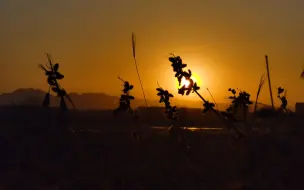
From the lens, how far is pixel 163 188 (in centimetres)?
2414

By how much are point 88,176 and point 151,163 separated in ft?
11.4

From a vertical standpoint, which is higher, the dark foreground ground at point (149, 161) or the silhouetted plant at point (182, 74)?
the silhouetted plant at point (182, 74)

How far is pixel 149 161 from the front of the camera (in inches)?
1136

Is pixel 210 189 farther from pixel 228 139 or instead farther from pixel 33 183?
pixel 228 139

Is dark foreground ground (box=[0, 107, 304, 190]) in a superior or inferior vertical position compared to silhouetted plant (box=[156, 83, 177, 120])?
inferior

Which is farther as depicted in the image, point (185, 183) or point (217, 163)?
point (217, 163)

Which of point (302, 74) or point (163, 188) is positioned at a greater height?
point (302, 74)

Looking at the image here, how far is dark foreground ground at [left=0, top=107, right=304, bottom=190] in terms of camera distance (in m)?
25.0

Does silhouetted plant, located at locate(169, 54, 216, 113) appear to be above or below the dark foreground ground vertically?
above

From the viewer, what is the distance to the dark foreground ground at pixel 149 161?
25.0 meters

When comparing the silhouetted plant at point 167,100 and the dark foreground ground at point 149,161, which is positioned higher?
the silhouetted plant at point 167,100

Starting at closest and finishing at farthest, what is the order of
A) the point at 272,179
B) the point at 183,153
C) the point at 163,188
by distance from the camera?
the point at 163,188 < the point at 272,179 < the point at 183,153

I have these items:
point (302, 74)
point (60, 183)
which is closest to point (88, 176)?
point (60, 183)

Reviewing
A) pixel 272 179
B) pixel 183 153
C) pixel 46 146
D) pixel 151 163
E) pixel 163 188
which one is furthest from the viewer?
pixel 46 146
